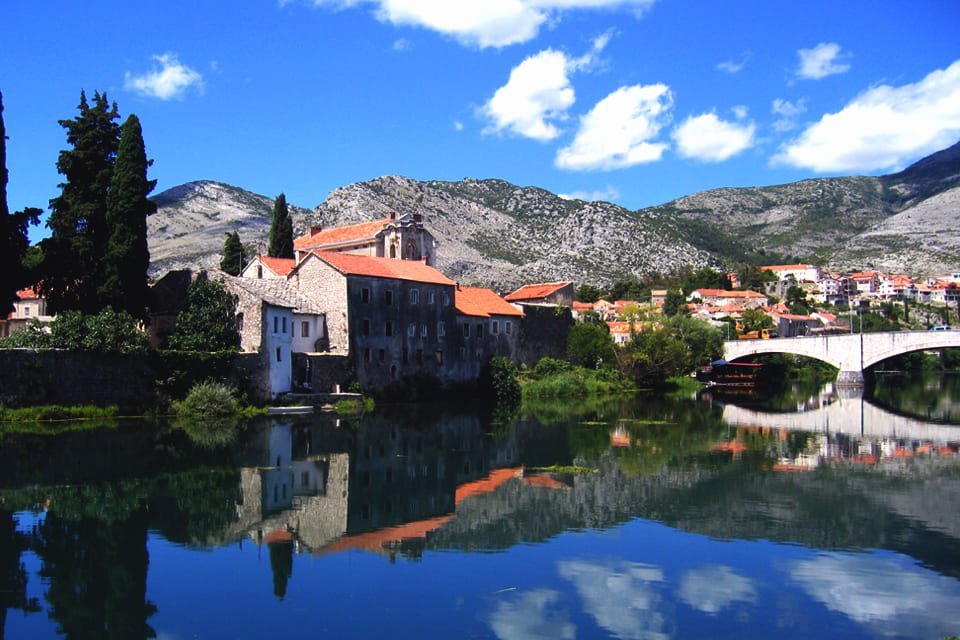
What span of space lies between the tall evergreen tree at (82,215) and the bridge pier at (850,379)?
68299 millimetres

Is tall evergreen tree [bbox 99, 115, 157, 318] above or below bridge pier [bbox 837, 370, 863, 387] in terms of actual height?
above

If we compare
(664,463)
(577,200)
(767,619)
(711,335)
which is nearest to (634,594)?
(767,619)

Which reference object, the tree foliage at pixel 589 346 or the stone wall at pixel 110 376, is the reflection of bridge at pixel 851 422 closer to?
the tree foliage at pixel 589 346

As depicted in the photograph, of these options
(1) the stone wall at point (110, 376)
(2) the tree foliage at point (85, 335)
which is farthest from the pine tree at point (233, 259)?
(2) the tree foliage at point (85, 335)

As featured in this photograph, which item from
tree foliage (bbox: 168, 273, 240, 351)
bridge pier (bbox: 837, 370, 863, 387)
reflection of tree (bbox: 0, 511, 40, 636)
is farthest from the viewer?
bridge pier (bbox: 837, 370, 863, 387)

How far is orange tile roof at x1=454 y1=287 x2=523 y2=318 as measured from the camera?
66438mm

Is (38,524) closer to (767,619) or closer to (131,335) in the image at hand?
(767,619)

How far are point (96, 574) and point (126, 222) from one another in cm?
3131

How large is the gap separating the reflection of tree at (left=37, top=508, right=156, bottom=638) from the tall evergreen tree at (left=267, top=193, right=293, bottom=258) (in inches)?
1993

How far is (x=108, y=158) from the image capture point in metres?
46.7

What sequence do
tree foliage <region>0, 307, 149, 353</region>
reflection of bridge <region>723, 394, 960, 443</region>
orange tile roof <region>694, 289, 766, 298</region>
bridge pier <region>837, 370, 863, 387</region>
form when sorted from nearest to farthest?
tree foliage <region>0, 307, 149, 353</region>, reflection of bridge <region>723, 394, 960, 443</region>, bridge pier <region>837, 370, 863, 387</region>, orange tile roof <region>694, 289, 766, 298</region>

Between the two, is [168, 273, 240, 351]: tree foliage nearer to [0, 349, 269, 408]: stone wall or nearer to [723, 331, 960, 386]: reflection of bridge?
[0, 349, 269, 408]: stone wall

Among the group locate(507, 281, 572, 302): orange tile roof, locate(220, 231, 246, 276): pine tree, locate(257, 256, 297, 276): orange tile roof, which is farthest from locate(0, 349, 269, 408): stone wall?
locate(507, 281, 572, 302): orange tile roof

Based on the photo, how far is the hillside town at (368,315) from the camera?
5084 centimetres
